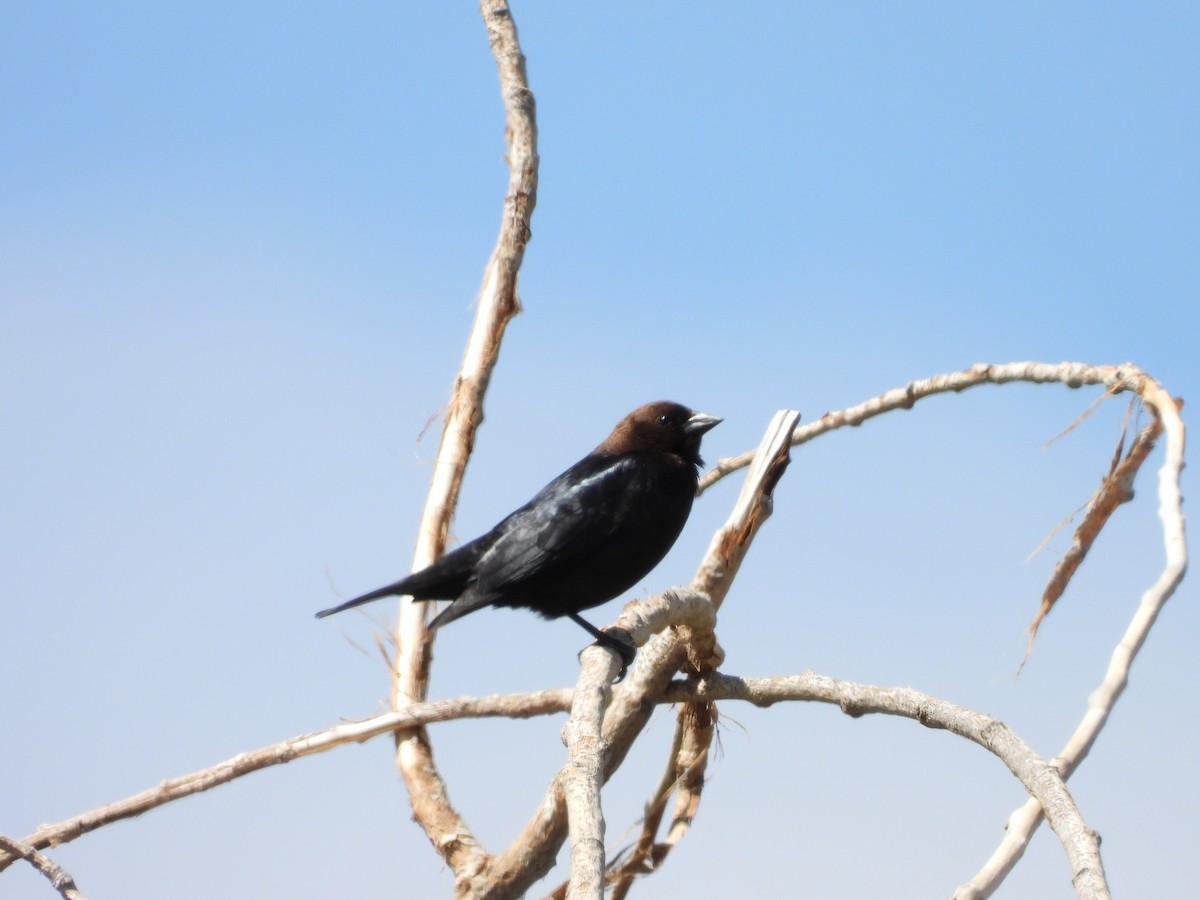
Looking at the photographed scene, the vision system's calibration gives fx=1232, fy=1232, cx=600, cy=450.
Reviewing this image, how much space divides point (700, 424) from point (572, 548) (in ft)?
3.10

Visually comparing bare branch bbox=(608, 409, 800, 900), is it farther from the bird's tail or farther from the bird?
the bird's tail

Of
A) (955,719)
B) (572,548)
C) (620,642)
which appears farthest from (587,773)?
(572,548)

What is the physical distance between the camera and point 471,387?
510 centimetres

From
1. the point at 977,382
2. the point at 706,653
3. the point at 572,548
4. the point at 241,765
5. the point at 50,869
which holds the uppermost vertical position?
the point at 977,382

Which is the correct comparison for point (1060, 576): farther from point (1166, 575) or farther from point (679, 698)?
point (679, 698)

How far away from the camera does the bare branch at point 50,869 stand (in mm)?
2914

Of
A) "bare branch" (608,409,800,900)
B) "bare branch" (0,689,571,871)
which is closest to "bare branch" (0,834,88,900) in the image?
"bare branch" (0,689,571,871)

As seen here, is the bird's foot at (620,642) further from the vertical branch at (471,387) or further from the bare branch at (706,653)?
the vertical branch at (471,387)

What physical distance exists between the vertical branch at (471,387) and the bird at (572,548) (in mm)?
213

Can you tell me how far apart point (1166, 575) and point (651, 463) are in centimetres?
247

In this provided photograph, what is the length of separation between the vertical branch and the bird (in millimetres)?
213

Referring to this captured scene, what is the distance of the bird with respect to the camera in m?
4.68

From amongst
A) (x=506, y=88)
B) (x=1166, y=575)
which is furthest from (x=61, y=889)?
(x=506, y=88)

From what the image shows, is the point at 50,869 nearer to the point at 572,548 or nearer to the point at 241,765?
the point at 241,765
